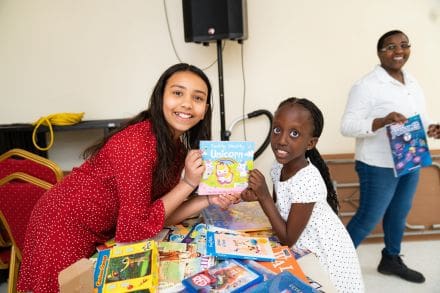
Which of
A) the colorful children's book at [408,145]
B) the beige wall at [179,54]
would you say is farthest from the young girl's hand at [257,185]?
the beige wall at [179,54]

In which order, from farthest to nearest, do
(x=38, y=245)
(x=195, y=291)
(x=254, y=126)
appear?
(x=254, y=126) < (x=38, y=245) < (x=195, y=291)

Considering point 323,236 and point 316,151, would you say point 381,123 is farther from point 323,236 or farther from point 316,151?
point 323,236

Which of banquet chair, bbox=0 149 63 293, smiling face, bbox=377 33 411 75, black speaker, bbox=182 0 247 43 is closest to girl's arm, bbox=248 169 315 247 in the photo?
banquet chair, bbox=0 149 63 293

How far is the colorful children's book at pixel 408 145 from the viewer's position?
5.83 ft

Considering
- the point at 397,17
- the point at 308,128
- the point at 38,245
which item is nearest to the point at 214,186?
the point at 308,128

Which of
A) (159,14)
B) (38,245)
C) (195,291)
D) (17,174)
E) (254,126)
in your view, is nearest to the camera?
(195,291)

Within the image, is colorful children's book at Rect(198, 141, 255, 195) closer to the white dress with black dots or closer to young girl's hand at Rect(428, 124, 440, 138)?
the white dress with black dots

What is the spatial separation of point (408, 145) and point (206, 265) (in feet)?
4.77

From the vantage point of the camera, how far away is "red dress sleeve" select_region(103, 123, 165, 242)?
40.4 inches

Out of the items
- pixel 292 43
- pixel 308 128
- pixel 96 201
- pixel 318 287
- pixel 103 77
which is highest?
pixel 292 43

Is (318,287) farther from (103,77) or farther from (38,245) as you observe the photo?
(103,77)

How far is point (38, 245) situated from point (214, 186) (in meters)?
0.62

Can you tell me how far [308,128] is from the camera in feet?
3.87

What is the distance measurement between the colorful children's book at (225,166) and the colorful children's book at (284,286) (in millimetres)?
401
